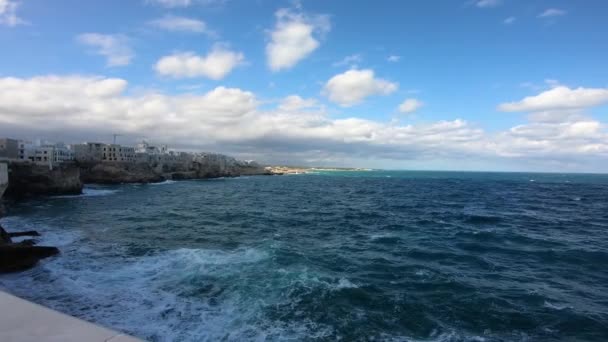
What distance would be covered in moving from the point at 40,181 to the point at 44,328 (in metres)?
58.5

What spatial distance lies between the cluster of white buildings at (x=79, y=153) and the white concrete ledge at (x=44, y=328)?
66.5 metres

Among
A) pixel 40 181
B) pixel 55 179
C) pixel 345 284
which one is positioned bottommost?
pixel 345 284

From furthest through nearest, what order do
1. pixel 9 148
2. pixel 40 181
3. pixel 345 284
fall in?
1. pixel 9 148
2. pixel 40 181
3. pixel 345 284

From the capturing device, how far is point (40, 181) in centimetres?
4912

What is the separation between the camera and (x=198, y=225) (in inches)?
990

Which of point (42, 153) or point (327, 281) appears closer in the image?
point (327, 281)

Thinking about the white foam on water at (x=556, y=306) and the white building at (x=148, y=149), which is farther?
the white building at (x=148, y=149)

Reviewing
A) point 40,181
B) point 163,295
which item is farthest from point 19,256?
point 40,181

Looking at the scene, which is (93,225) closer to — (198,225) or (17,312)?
(198,225)

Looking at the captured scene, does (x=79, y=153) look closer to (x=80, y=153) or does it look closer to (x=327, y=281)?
(x=80, y=153)

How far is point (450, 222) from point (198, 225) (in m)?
20.5

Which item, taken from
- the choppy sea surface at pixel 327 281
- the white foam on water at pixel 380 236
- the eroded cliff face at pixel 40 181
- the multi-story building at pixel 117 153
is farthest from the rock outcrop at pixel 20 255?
the multi-story building at pixel 117 153

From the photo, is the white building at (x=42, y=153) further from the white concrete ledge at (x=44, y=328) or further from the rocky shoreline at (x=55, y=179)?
the white concrete ledge at (x=44, y=328)

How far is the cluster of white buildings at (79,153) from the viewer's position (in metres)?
72.6
